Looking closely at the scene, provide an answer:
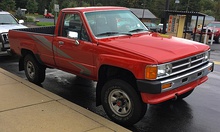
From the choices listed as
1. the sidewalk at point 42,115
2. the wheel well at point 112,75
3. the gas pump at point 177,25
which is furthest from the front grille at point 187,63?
the gas pump at point 177,25

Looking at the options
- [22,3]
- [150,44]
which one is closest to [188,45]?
[150,44]

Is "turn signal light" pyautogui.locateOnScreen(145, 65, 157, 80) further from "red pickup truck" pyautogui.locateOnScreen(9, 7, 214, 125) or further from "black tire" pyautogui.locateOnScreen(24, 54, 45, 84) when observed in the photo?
"black tire" pyautogui.locateOnScreen(24, 54, 45, 84)

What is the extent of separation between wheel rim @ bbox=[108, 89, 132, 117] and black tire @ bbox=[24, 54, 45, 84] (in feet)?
9.05

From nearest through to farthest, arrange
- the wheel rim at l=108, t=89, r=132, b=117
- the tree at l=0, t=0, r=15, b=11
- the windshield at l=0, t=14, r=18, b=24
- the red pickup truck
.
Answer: the red pickup truck < the wheel rim at l=108, t=89, r=132, b=117 < the windshield at l=0, t=14, r=18, b=24 < the tree at l=0, t=0, r=15, b=11

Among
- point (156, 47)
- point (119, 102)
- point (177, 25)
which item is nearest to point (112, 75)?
point (119, 102)

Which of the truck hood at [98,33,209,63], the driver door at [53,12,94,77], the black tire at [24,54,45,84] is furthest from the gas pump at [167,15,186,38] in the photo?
the driver door at [53,12,94,77]

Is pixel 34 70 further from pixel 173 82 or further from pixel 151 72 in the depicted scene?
pixel 173 82

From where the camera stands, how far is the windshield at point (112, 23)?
5119 mm

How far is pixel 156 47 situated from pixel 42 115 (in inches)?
88.2

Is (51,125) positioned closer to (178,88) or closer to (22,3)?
(178,88)

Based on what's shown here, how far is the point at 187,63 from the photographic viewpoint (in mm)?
4422

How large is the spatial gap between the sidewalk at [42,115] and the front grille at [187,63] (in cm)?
128

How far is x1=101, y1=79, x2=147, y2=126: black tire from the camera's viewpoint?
13.8 feet

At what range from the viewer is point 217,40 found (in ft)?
70.6
